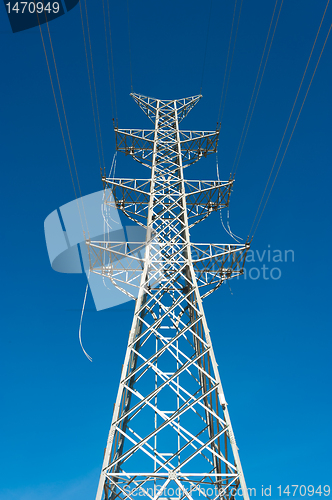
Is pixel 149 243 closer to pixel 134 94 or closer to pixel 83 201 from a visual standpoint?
pixel 134 94

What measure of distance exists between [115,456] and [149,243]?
5.62 metres

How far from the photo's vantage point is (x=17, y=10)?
15.4 m

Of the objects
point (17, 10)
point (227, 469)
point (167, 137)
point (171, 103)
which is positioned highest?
point (17, 10)

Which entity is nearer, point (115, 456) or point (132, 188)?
point (115, 456)

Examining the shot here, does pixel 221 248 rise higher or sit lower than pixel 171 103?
lower

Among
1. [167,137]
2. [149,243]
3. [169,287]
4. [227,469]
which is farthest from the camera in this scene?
[167,137]

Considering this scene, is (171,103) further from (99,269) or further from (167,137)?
(99,269)

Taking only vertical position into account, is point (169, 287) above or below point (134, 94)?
below

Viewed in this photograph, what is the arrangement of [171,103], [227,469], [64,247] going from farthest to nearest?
[64,247] < [171,103] < [227,469]

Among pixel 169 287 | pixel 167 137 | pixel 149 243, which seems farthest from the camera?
pixel 167 137

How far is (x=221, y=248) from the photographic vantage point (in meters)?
11.7

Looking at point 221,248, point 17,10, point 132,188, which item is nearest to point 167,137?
point 132,188

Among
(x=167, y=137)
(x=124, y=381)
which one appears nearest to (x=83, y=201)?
(x=167, y=137)

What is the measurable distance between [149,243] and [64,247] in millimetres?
13011
